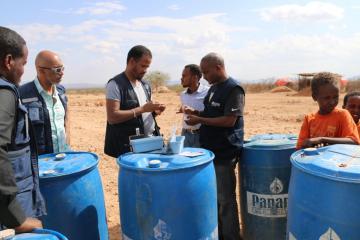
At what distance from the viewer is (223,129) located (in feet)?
10.00

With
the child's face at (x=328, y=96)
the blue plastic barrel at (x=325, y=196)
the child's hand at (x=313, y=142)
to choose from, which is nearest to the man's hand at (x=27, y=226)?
the blue plastic barrel at (x=325, y=196)

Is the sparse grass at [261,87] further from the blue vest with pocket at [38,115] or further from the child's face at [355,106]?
the blue vest with pocket at [38,115]

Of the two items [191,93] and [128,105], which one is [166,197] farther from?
[191,93]

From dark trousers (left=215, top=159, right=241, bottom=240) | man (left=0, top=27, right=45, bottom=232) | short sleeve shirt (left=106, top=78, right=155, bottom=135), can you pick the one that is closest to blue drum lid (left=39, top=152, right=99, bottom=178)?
man (left=0, top=27, right=45, bottom=232)

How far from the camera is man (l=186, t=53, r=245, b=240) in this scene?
2.97 m

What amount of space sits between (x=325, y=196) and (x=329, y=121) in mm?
809

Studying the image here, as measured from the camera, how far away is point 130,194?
2295 mm

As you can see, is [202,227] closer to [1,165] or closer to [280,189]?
[280,189]

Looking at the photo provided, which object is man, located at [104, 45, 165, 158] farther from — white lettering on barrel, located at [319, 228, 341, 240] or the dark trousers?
white lettering on barrel, located at [319, 228, 341, 240]

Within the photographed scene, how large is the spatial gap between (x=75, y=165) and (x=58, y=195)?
24cm

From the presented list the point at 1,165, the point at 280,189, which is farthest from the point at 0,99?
the point at 280,189

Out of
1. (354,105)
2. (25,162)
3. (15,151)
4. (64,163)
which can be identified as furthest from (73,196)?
(354,105)

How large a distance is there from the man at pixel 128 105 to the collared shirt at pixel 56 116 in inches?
16.4

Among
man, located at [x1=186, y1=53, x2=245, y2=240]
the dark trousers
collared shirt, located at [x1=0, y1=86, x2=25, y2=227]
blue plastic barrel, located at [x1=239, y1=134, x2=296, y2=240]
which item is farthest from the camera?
the dark trousers
